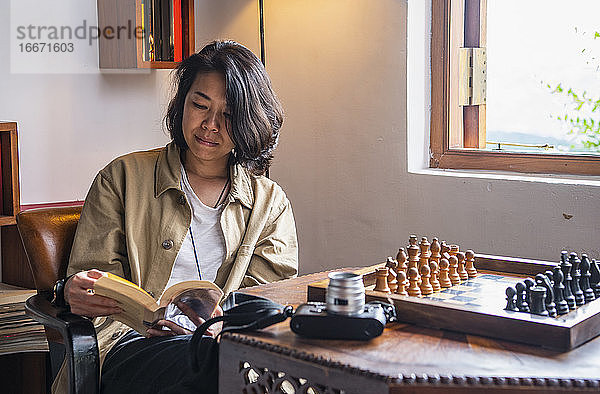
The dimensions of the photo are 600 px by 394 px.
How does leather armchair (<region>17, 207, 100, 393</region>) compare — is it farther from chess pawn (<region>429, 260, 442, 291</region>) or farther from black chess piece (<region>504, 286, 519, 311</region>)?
black chess piece (<region>504, 286, 519, 311</region>)

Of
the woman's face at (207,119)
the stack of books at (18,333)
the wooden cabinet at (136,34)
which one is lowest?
the stack of books at (18,333)

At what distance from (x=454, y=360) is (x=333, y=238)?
1.67 meters

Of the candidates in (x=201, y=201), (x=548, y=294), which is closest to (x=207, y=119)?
(x=201, y=201)

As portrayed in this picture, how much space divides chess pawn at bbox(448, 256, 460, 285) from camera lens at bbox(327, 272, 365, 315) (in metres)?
0.39

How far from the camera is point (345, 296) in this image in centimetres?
129

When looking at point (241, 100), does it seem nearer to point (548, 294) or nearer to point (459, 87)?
point (459, 87)

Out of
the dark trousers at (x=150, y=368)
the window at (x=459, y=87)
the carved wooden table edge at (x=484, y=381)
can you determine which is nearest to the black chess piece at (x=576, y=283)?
the carved wooden table edge at (x=484, y=381)

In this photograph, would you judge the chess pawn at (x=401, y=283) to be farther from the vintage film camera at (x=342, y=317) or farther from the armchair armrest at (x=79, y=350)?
the armchair armrest at (x=79, y=350)

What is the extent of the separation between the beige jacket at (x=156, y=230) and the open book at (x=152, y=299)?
260 mm

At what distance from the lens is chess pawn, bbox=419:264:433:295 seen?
61.4 inches

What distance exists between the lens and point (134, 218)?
2.01 meters

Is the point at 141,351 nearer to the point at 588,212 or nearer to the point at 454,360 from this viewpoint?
the point at 454,360

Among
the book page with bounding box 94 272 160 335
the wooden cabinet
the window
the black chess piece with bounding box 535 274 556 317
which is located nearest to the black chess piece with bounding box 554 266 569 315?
the black chess piece with bounding box 535 274 556 317

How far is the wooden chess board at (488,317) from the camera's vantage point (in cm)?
126
